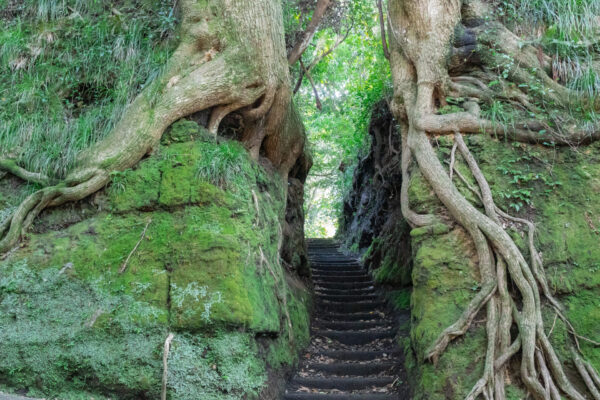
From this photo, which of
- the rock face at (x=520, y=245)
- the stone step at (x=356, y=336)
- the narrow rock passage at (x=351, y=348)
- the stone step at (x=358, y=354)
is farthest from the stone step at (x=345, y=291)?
the rock face at (x=520, y=245)

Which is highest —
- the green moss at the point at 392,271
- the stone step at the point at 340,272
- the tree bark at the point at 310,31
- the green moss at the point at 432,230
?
the tree bark at the point at 310,31

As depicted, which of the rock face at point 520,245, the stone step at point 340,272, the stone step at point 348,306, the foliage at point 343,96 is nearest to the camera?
the rock face at point 520,245

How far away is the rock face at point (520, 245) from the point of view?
4.25 m

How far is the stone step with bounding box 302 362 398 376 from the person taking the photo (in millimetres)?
5508

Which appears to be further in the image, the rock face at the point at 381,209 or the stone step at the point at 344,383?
the rock face at the point at 381,209

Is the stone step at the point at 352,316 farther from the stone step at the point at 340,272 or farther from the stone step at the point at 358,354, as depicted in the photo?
the stone step at the point at 340,272

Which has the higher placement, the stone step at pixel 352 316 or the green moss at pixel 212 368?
the green moss at pixel 212 368

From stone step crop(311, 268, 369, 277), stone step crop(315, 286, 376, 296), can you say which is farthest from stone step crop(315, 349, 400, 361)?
stone step crop(311, 268, 369, 277)

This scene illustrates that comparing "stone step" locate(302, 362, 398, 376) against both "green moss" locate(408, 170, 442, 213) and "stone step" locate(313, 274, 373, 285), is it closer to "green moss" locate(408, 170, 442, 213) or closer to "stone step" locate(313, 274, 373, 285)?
"green moss" locate(408, 170, 442, 213)

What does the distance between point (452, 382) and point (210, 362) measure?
7.22 feet

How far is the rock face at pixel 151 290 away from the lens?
3945 mm

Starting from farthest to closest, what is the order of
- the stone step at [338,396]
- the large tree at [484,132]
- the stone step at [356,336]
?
the stone step at [356,336] → the stone step at [338,396] → the large tree at [484,132]

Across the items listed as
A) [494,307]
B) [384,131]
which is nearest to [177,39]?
[494,307]

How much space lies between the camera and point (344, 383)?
17.0 ft
